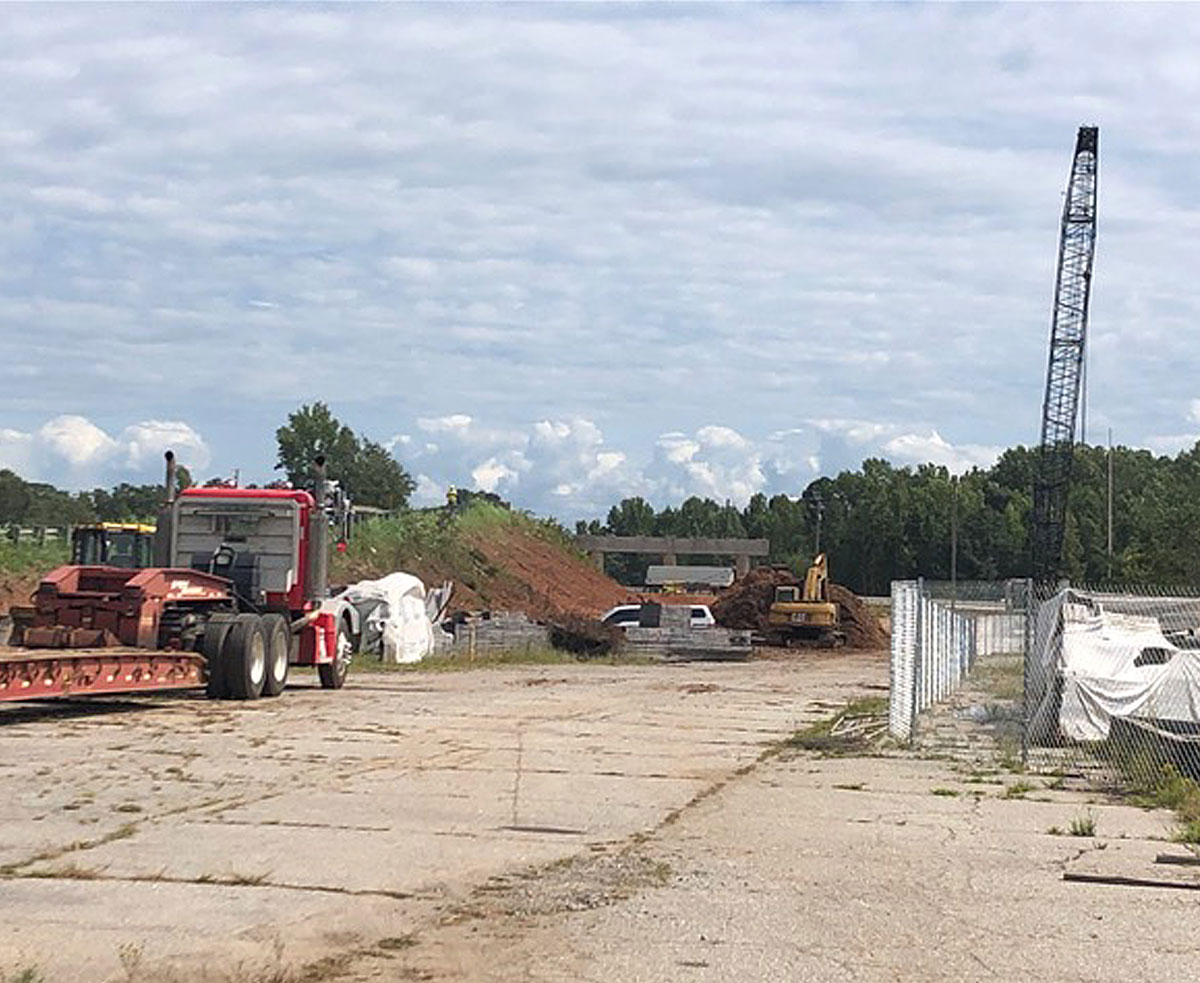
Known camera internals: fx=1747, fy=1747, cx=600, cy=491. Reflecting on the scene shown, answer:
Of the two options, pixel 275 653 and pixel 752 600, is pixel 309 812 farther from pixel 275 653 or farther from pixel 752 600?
pixel 752 600

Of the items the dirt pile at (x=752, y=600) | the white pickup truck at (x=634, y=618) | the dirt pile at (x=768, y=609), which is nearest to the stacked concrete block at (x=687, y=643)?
the white pickup truck at (x=634, y=618)

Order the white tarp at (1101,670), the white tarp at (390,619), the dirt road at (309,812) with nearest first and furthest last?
the dirt road at (309,812), the white tarp at (1101,670), the white tarp at (390,619)

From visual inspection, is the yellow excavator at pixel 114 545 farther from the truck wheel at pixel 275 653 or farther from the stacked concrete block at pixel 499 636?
the stacked concrete block at pixel 499 636

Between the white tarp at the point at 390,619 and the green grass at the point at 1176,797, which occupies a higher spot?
the white tarp at the point at 390,619

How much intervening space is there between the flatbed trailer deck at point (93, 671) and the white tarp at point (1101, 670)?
37.4ft

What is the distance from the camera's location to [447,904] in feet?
34.1

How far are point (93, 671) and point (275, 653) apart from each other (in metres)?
5.05

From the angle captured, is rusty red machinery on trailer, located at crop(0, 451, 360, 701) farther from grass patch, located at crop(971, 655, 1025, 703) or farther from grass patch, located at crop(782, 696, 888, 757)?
grass patch, located at crop(971, 655, 1025, 703)

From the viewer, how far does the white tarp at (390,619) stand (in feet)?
134

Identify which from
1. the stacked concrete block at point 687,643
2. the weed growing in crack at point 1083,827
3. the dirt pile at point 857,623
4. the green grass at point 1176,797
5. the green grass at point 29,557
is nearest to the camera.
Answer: the weed growing in crack at point 1083,827

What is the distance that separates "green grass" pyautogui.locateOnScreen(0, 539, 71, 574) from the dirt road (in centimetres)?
2130

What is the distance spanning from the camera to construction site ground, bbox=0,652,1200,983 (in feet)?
29.6

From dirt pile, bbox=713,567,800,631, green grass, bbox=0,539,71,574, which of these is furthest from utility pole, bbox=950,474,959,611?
green grass, bbox=0,539,71,574

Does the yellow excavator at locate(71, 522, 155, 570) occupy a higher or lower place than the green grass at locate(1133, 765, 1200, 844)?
higher
